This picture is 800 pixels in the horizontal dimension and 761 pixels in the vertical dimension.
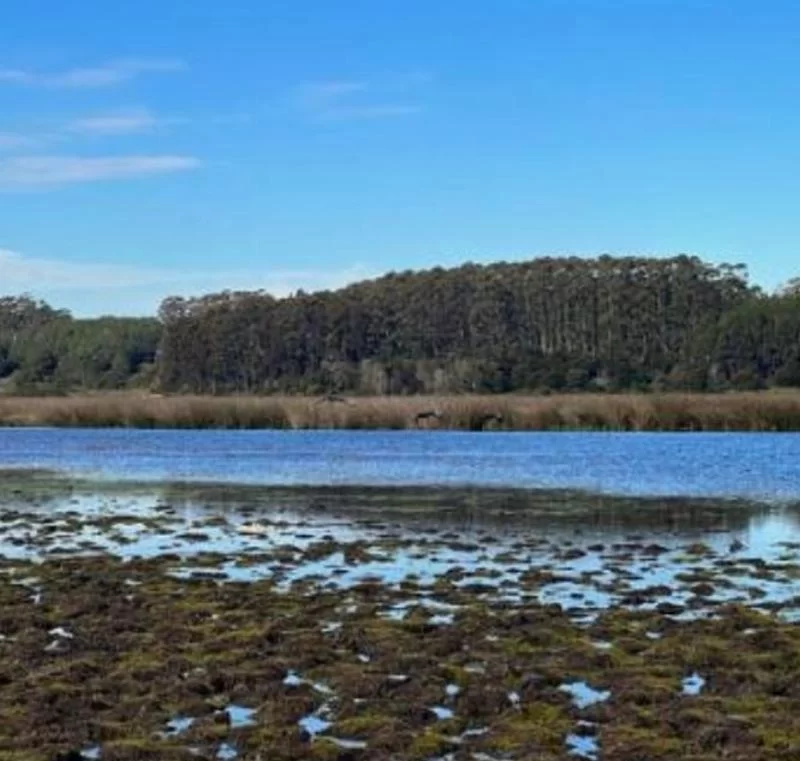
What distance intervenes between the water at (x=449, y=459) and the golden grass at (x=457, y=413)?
0.78 metres

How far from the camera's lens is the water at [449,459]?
45906mm

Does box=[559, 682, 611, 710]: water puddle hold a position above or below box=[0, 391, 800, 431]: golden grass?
below

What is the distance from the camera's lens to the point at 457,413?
272 feet

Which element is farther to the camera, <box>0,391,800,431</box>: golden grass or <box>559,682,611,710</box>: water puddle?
<box>0,391,800,431</box>: golden grass

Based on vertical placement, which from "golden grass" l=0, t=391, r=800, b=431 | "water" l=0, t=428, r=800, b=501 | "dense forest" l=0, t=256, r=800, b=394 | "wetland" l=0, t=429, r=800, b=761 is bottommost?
"wetland" l=0, t=429, r=800, b=761

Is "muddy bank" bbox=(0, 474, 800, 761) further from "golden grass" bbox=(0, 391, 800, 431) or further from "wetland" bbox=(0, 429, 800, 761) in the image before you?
"golden grass" bbox=(0, 391, 800, 431)

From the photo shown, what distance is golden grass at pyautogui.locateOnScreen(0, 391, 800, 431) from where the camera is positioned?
244 ft

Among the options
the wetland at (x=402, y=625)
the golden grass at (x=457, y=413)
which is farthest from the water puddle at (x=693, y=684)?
the golden grass at (x=457, y=413)

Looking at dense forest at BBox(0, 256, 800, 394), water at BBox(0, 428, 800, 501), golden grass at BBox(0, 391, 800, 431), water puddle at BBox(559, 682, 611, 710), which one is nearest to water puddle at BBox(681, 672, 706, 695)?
water puddle at BBox(559, 682, 611, 710)

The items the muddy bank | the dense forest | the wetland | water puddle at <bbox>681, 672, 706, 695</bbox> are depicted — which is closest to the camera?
the muddy bank

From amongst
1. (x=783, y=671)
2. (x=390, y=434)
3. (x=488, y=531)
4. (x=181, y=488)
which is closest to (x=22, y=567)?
(x=488, y=531)

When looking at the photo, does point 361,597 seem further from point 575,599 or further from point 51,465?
point 51,465

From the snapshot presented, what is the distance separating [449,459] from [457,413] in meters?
24.0

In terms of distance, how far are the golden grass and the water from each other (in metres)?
0.78
